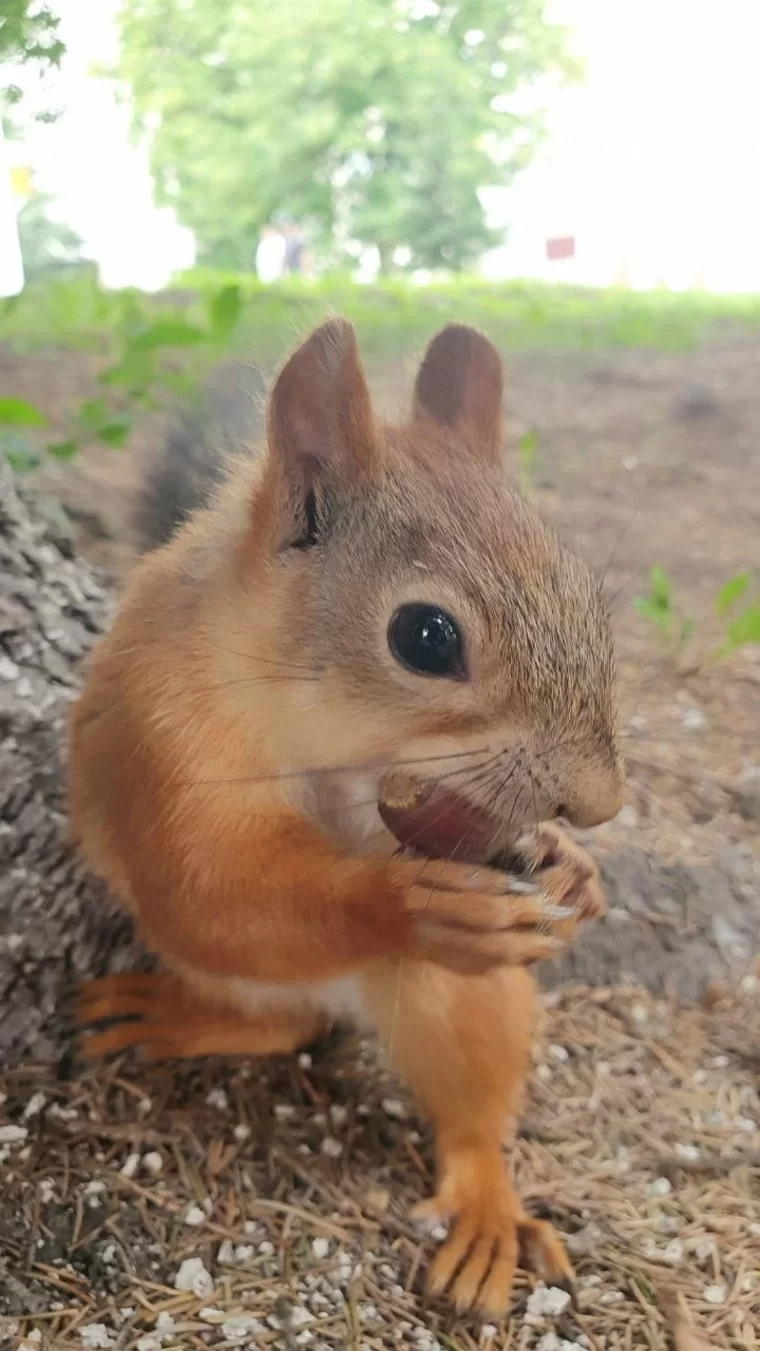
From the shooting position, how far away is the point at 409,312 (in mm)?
1636

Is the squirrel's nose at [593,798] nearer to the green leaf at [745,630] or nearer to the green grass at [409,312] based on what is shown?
the green grass at [409,312]

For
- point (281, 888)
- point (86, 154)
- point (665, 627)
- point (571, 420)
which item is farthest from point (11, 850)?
point (571, 420)

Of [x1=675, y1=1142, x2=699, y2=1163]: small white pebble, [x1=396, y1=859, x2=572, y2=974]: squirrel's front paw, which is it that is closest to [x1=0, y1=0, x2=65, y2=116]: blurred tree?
[x1=396, y1=859, x2=572, y2=974]: squirrel's front paw

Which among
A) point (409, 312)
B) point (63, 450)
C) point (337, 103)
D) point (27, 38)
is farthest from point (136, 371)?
point (27, 38)

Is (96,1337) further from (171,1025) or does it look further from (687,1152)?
(687,1152)

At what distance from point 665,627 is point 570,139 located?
0.71 metres

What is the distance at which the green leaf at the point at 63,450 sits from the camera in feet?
5.30

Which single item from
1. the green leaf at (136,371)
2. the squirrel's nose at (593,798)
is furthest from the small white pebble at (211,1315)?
the green leaf at (136,371)

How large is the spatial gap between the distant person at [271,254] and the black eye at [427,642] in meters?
0.85

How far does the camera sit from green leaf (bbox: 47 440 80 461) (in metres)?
1.62

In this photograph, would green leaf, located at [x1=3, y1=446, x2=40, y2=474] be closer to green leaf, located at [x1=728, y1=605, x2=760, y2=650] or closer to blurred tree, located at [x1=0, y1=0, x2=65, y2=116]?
blurred tree, located at [x1=0, y1=0, x2=65, y2=116]

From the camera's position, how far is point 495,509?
2.90 ft

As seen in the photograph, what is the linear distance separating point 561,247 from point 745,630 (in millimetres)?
644

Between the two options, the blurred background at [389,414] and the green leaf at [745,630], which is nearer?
the blurred background at [389,414]
